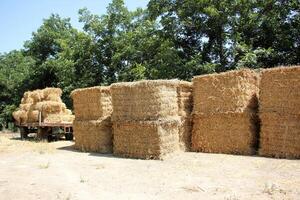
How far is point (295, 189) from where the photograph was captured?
7938 millimetres

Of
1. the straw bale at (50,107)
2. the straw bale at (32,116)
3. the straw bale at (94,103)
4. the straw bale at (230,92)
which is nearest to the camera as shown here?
the straw bale at (230,92)

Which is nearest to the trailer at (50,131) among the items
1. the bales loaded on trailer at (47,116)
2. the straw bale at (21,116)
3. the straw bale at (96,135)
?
the bales loaded on trailer at (47,116)

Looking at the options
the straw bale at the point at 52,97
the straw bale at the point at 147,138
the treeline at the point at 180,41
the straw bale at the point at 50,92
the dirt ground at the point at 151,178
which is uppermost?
the treeline at the point at 180,41

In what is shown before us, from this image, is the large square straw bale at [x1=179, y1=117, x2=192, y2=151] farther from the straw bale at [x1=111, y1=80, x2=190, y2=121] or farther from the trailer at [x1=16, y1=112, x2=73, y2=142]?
the trailer at [x1=16, y1=112, x2=73, y2=142]

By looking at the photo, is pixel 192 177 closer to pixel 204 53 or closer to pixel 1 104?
pixel 204 53

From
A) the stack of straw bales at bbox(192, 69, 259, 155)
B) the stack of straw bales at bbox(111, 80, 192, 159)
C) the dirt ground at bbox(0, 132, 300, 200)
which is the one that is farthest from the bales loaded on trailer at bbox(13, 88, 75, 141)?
the stack of straw bales at bbox(192, 69, 259, 155)

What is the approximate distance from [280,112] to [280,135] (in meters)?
0.69

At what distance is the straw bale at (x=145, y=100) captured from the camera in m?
13.0

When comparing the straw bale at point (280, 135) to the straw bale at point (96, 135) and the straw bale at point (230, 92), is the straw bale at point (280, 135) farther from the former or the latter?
the straw bale at point (96, 135)

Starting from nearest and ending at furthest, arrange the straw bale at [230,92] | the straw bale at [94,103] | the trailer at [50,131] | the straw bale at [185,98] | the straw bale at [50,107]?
1. the straw bale at [230,92]
2. the straw bale at [185,98]
3. the straw bale at [94,103]
4. the trailer at [50,131]
5. the straw bale at [50,107]

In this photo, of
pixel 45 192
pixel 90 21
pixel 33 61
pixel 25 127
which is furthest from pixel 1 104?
pixel 45 192

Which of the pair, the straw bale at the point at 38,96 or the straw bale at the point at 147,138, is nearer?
the straw bale at the point at 147,138

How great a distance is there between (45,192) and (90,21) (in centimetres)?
2421

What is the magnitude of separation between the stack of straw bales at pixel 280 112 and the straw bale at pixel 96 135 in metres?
5.53
